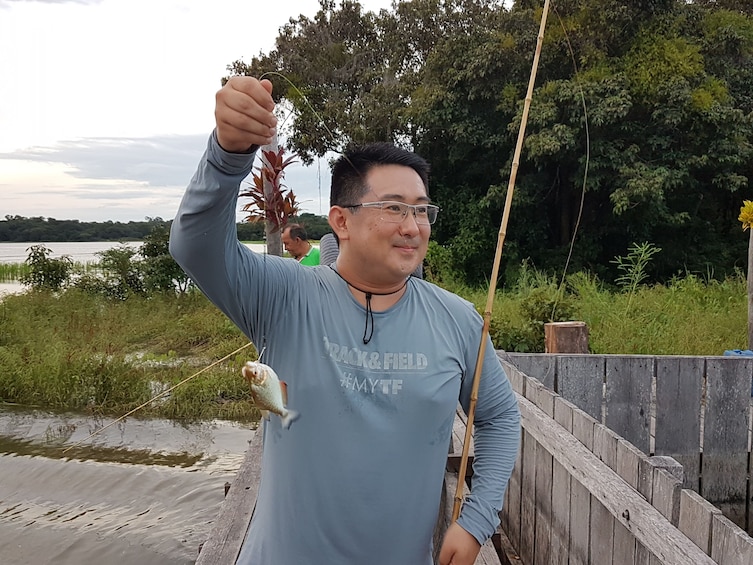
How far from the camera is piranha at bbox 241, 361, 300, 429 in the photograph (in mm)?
1287

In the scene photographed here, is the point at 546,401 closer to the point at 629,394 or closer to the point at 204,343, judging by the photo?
the point at 629,394

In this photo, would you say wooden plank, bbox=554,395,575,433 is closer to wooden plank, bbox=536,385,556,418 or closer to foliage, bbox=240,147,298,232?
wooden plank, bbox=536,385,556,418

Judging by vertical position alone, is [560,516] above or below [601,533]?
below

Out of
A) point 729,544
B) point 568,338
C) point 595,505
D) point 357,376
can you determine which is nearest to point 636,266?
point 568,338

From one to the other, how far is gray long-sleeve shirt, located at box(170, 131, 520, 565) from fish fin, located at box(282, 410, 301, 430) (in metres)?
0.01

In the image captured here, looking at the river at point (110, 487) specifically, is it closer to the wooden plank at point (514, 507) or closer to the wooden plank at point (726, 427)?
the wooden plank at point (514, 507)

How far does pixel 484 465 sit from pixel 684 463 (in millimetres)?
3944

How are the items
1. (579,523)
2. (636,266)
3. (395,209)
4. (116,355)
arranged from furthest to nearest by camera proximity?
(636,266), (116,355), (579,523), (395,209)

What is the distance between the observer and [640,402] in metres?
4.91

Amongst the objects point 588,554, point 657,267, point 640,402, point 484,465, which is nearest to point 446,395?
point 484,465

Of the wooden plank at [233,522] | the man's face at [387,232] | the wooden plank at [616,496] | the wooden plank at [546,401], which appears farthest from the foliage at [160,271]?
the man's face at [387,232]

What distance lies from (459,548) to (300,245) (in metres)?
4.89

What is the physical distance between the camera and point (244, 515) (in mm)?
2871

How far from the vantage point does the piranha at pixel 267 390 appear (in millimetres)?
1287
